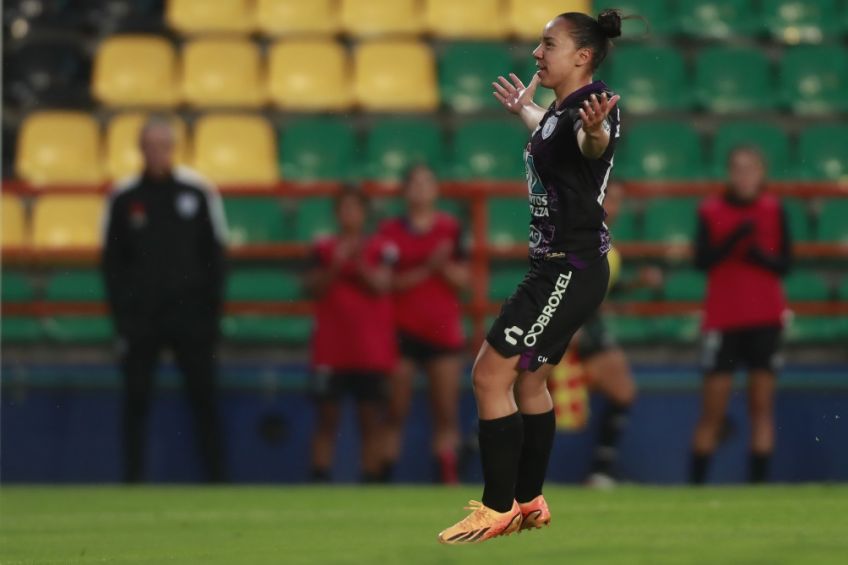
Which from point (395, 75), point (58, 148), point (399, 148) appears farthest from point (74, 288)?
point (395, 75)

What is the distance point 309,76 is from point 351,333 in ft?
10.8

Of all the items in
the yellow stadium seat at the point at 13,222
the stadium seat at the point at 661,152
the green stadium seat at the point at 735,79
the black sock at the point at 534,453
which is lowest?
the black sock at the point at 534,453

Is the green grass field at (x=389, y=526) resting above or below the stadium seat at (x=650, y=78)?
below

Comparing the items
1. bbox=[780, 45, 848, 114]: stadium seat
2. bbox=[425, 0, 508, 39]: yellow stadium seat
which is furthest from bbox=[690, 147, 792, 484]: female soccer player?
bbox=[425, 0, 508, 39]: yellow stadium seat

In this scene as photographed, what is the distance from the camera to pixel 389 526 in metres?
6.79

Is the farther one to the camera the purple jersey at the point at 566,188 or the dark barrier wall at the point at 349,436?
the dark barrier wall at the point at 349,436

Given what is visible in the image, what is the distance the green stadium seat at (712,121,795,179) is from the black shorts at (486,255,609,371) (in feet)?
22.5

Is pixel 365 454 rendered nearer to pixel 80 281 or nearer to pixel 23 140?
pixel 80 281

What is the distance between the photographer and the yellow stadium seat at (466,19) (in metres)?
13.3

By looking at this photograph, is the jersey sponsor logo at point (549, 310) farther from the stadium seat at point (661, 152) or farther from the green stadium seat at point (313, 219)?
the stadium seat at point (661, 152)

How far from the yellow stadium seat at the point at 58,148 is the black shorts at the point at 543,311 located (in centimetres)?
709

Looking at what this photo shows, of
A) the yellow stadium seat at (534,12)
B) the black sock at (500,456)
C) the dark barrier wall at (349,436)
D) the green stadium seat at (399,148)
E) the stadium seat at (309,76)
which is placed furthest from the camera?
the yellow stadium seat at (534,12)

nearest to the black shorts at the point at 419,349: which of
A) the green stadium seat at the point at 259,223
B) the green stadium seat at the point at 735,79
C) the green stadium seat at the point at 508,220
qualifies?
the green stadium seat at the point at 508,220

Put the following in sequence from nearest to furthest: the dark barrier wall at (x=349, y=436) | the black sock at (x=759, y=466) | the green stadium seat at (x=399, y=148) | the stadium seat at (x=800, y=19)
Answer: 1. the black sock at (x=759, y=466)
2. the dark barrier wall at (x=349, y=436)
3. the green stadium seat at (x=399, y=148)
4. the stadium seat at (x=800, y=19)
